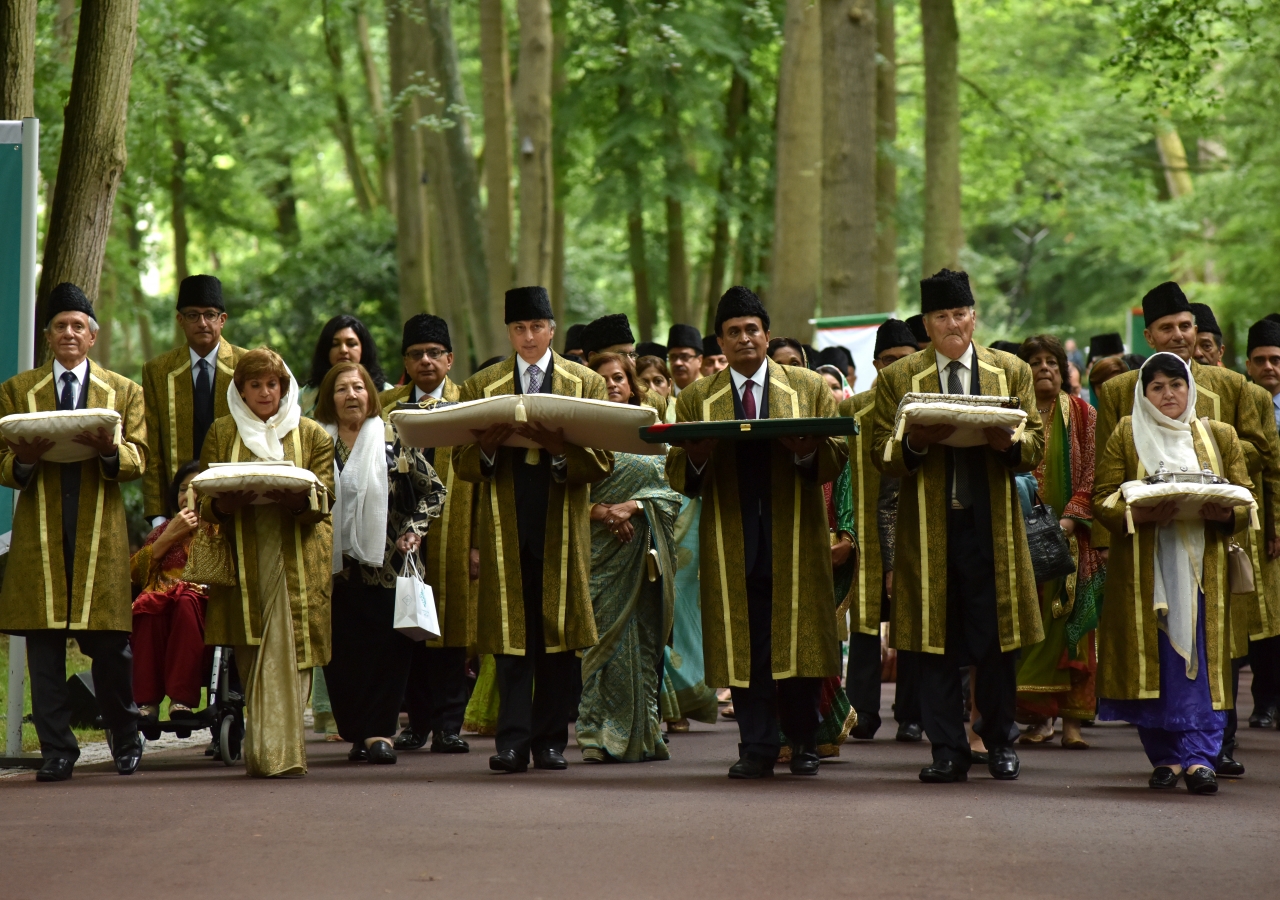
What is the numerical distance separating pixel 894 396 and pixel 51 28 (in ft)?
54.2

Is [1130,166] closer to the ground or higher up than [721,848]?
higher up

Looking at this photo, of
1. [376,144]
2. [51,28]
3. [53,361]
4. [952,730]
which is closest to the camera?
[952,730]

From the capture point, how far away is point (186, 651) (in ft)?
32.0

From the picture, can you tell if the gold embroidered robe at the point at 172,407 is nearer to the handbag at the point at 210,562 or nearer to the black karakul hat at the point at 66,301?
the black karakul hat at the point at 66,301

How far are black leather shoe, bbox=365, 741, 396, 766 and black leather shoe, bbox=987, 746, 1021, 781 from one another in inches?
124

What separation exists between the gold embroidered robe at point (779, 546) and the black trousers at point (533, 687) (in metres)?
0.89

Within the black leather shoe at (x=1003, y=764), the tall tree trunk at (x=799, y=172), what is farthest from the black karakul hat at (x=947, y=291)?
the tall tree trunk at (x=799, y=172)

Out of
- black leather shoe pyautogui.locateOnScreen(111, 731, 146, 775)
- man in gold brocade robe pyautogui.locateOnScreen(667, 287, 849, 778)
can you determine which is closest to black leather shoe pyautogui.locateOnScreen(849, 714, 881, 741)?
man in gold brocade robe pyautogui.locateOnScreen(667, 287, 849, 778)

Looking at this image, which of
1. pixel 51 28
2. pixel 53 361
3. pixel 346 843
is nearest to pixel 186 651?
pixel 53 361

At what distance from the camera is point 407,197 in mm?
24234

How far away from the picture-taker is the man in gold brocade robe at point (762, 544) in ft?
29.0

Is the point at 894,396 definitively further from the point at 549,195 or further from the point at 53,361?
the point at 549,195

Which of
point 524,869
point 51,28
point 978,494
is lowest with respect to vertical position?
point 524,869

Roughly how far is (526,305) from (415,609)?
5.62ft
